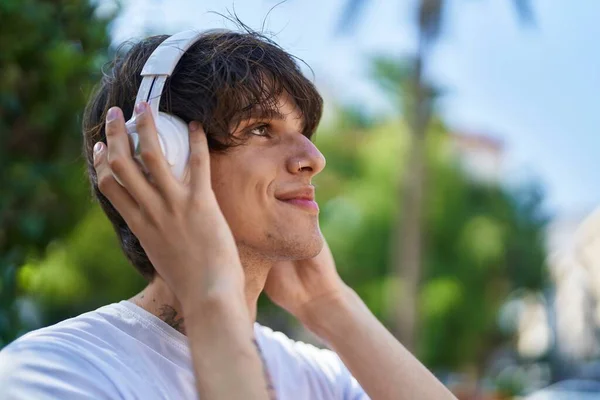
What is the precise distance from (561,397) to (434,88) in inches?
244

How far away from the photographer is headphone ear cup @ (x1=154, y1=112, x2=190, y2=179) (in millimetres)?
1560

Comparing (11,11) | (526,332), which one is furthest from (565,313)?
(11,11)

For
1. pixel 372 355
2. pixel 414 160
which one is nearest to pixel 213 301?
pixel 372 355

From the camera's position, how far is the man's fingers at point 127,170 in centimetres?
147

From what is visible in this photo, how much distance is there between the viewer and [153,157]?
1.49 metres

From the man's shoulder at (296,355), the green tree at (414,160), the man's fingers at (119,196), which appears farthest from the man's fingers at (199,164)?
the green tree at (414,160)

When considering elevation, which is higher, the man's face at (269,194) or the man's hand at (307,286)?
the man's face at (269,194)

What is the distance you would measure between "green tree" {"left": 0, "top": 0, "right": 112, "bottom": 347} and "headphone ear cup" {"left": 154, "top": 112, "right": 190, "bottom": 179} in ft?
3.87

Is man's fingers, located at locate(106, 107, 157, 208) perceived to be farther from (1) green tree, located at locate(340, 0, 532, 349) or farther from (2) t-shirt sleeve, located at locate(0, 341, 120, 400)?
(1) green tree, located at locate(340, 0, 532, 349)

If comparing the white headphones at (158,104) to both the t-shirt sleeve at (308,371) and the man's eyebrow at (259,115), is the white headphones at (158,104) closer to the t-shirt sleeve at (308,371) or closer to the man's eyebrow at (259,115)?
the man's eyebrow at (259,115)

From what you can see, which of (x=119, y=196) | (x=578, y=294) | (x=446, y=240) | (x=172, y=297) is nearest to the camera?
(x=119, y=196)

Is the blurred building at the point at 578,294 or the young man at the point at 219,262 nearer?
the young man at the point at 219,262

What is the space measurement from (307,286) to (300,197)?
0.32 meters

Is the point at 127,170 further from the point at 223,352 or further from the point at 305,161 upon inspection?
the point at 305,161
